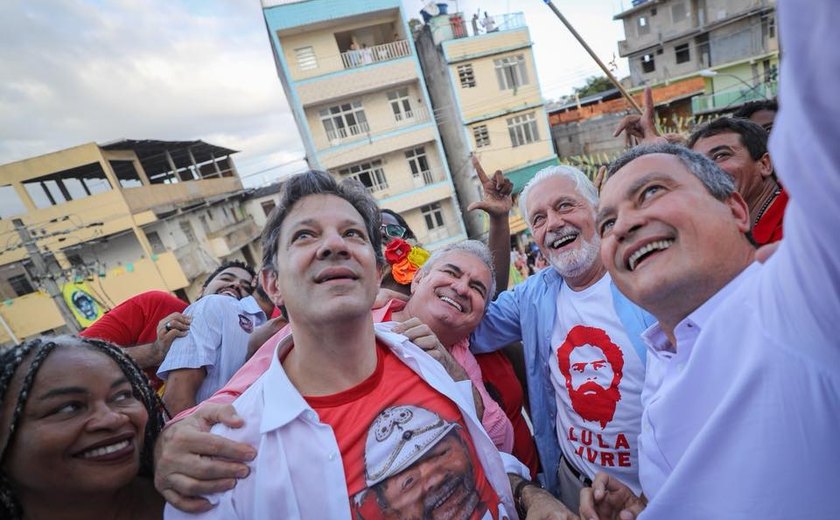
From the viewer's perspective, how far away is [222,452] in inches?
52.6

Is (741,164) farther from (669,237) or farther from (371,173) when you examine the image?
(371,173)

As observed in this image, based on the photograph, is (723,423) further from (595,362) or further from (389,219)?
(389,219)

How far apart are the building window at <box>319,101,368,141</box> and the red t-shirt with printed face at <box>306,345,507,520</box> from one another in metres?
18.1

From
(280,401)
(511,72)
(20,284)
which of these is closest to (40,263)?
(20,284)

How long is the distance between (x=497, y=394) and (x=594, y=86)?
43.0 m

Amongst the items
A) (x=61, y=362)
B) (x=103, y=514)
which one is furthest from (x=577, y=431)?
(x=61, y=362)

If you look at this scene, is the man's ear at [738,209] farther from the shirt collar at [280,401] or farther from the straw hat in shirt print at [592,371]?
the shirt collar at [280,401]

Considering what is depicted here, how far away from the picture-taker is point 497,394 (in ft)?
8.79

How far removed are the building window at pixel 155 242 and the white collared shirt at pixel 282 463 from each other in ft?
67.3

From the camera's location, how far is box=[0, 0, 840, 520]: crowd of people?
0.87 metres

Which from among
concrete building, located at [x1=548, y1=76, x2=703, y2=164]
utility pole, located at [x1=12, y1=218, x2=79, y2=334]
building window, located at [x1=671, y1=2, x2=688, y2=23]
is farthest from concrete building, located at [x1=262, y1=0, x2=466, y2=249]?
building window, located at [x1=671, y1=2, x2=688, y2=23]

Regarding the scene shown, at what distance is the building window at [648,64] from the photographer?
29.5 metres

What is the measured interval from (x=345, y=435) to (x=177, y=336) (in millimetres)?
1627

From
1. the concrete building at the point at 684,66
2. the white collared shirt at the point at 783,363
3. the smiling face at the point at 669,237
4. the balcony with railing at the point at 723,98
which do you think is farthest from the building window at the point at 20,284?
the balcony with railing at the point at 723,98
